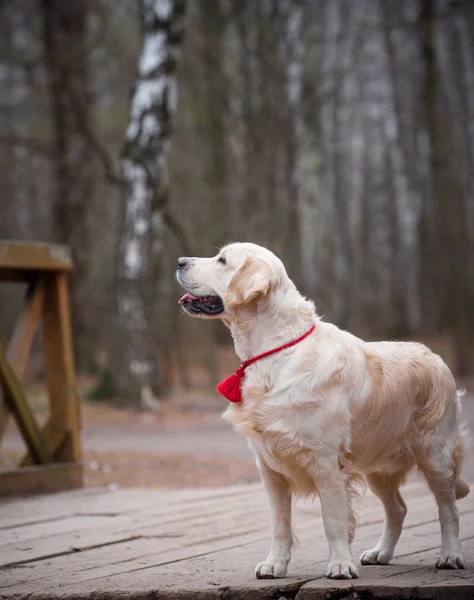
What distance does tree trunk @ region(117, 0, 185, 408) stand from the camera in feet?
49.3

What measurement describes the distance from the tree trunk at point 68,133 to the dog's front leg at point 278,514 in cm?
1597

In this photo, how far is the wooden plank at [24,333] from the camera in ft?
24.2

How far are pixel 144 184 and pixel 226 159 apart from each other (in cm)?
1163

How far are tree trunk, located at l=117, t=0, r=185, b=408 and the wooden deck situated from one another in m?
7.72

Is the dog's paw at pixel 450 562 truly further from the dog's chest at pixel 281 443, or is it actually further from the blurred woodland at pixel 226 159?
the blurred woodland at pixel 226 159

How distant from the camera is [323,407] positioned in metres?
4.35

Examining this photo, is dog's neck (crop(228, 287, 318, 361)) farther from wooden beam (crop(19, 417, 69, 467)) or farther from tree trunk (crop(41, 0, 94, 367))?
tree trunk (crop(41, 0, 94, 367))

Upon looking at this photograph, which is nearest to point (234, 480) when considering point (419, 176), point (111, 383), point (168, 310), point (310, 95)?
point (111, 383)

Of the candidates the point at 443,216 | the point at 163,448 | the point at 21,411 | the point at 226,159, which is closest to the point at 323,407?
the point at 21,411

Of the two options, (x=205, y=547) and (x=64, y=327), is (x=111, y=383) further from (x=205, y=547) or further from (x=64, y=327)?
(x=205, y=547)

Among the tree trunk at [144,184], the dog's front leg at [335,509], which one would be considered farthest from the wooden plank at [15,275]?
the tree trunk at [144,184]

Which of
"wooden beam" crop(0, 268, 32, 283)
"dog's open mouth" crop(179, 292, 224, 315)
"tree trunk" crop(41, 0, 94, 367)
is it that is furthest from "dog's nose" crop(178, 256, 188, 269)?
"tree trunk" crop(41, 0, 94, 367)

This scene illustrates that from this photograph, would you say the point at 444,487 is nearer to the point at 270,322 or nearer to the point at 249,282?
the point at 270,322

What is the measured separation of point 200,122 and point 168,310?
24.1 feet
